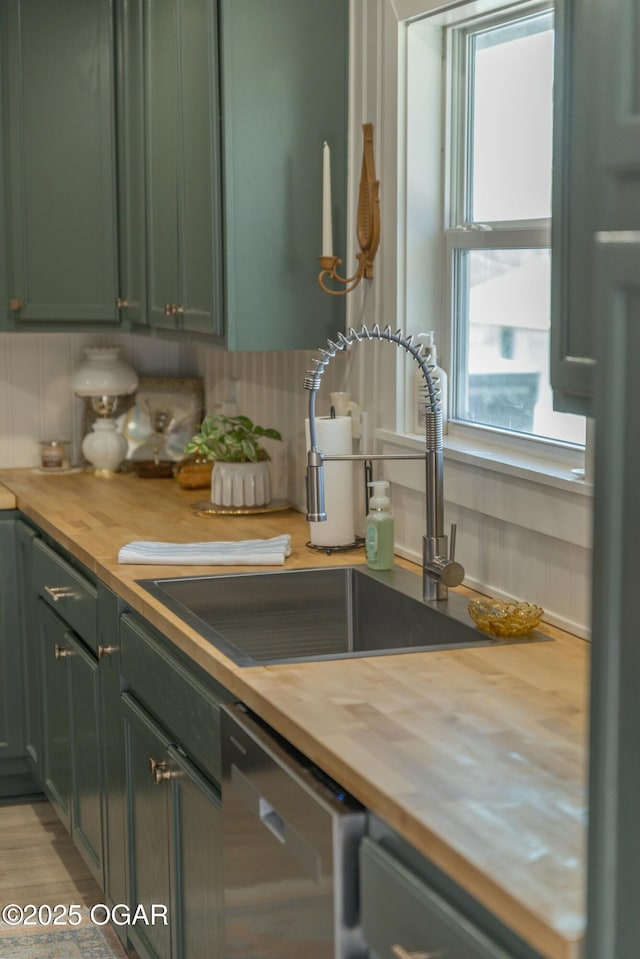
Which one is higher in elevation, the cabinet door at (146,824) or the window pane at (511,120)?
the window pane at (511,120)

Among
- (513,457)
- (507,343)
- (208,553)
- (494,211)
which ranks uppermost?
(494,211)

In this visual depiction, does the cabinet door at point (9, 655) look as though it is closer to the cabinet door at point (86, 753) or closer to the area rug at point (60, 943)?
the cabinet door at point (86, 753)

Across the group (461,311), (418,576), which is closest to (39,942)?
(418,576)

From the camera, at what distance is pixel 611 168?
39.1 inches

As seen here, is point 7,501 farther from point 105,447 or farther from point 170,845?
point 170,845

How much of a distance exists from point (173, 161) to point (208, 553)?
1170mm

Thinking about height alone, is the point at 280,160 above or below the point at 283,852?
above

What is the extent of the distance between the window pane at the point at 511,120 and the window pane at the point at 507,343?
4.0 inches

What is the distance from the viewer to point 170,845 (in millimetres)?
2465

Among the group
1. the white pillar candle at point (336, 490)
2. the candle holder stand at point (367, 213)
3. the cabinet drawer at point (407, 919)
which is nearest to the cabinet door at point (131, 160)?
the candle holder stand at point (367, 213)

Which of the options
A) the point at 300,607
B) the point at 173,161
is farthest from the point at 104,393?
the point at 300,607

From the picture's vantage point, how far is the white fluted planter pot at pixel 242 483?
3453 mm

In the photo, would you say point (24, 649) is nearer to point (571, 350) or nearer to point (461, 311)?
point (461, 311)

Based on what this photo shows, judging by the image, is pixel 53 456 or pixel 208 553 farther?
pixel 53 456
